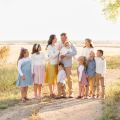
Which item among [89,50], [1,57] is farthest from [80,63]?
[1,57]

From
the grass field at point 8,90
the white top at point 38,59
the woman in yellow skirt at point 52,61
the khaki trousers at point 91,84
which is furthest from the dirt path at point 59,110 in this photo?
the white top at point 38,59

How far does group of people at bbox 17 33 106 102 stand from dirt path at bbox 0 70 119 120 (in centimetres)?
84

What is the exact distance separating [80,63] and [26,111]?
8.36ft

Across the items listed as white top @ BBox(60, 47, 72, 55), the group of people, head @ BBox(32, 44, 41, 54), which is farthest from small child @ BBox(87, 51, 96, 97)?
head @ BBox(32, 44, 41, 54)

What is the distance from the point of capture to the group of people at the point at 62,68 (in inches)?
663

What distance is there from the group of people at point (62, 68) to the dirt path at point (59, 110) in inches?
33.1

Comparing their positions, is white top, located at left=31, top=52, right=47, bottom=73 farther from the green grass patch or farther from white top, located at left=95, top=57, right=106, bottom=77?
the green grass patch

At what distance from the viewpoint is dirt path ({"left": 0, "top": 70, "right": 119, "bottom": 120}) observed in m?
14.3

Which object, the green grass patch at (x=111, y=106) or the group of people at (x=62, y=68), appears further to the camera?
the group of people at (x=62, y=68)

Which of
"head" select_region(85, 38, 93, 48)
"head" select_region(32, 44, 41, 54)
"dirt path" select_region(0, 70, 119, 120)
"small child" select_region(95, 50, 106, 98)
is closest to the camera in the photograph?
"dirt path" select_region(0, 70, 119, 120)

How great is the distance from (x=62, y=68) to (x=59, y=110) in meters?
2.64

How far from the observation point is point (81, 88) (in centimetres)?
1700

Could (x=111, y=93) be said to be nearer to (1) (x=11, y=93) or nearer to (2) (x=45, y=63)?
(2) (x=45, y=63)

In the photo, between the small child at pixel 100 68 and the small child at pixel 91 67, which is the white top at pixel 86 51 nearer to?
the small child at pixel 91 67
